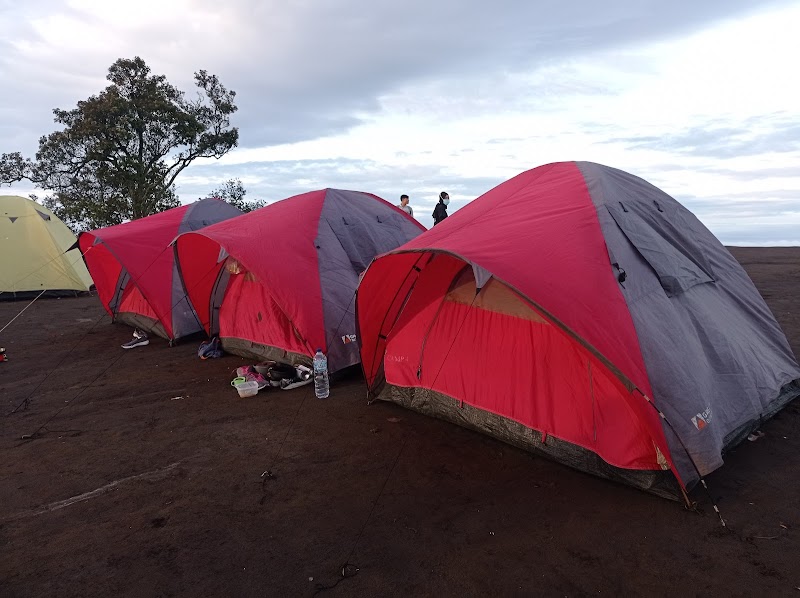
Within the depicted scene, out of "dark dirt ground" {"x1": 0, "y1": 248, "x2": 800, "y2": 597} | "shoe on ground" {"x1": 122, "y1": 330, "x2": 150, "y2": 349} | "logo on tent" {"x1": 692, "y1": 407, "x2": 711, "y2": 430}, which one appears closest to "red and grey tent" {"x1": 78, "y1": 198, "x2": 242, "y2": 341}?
"shoe on ground" {"x1": 122, "y1": 330, "x2": 150, "y2": 349}

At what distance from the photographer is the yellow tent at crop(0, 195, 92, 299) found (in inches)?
614

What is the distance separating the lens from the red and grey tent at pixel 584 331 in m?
3.76

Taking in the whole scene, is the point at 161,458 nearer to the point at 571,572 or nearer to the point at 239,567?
the point at 239,567

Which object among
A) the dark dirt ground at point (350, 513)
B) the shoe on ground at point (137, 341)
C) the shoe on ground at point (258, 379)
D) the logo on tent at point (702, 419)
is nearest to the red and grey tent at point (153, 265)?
the shoe on ground at point (137, 341)

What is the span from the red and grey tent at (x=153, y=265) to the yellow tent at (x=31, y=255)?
18.9 ft

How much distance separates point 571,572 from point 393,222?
6.39 metres

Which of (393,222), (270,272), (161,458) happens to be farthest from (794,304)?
(161,458)

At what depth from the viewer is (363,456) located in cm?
494

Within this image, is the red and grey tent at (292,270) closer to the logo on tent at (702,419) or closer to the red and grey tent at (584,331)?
the red and grey tent at (584,331)

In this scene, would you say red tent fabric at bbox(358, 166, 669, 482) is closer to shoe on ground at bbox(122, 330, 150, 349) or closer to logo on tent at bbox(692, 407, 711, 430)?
logo on tent at bbox(692, 407, 711, 430)

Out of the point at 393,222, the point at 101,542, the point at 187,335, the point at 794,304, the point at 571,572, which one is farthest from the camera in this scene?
the point at 794,304

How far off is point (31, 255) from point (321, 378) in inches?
560

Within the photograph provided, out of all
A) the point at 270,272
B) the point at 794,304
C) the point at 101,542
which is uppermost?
the point at 270,272

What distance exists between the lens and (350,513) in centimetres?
400
